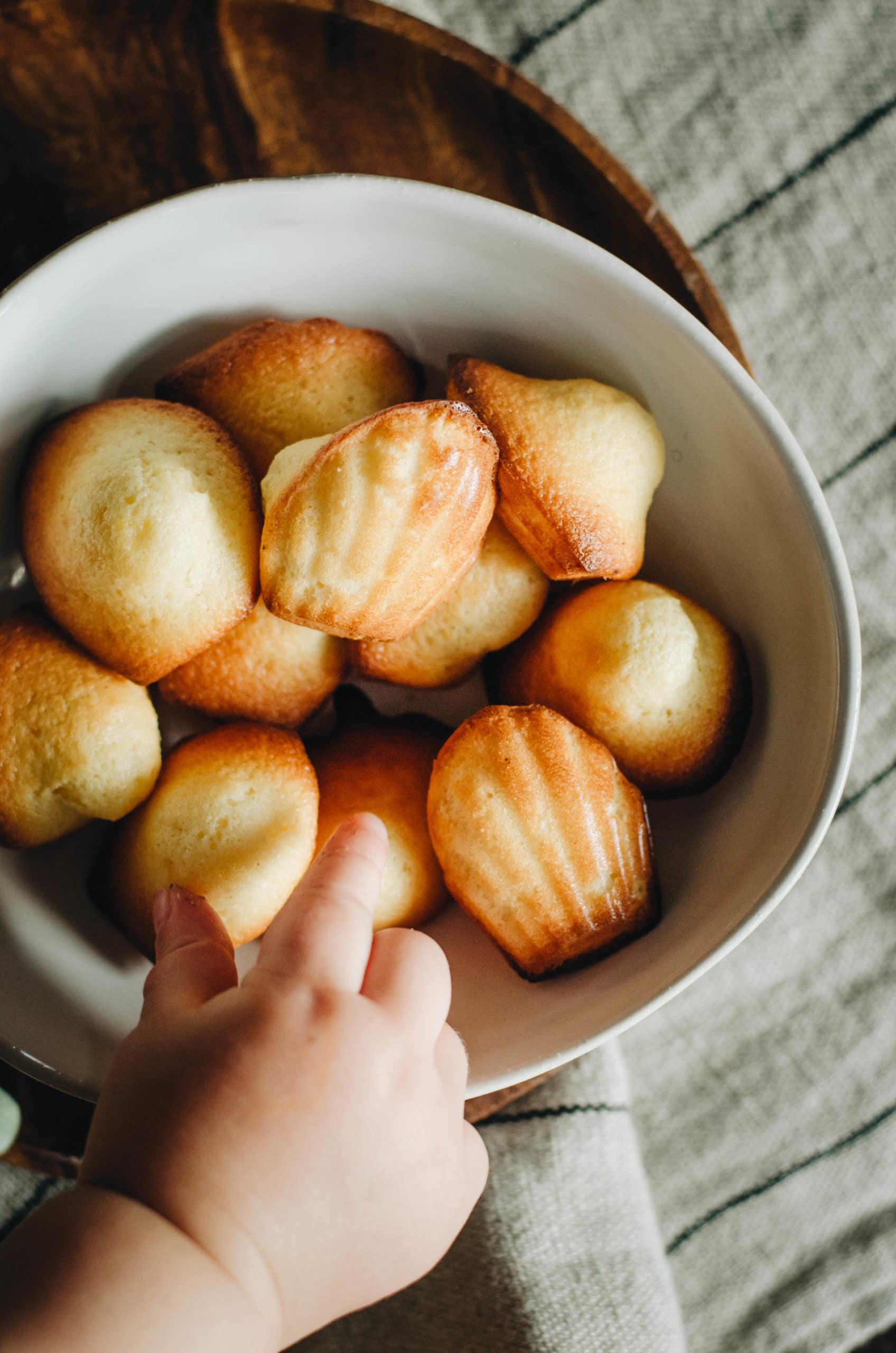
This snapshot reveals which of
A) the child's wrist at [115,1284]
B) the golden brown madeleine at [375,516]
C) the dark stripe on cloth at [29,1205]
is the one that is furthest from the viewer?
the dark stripe on cloth at [29,1205]

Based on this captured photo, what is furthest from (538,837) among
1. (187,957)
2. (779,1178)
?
(779,1178)

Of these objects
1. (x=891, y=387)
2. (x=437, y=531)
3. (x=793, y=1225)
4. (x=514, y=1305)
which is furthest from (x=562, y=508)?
(x=793, y=1225)

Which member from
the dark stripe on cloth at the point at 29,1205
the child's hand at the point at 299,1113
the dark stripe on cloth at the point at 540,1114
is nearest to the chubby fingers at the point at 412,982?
the child's hand at the point at 299,1113

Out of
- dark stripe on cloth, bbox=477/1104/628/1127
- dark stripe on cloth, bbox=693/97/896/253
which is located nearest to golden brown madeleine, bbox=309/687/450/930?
dark stripe on cloth, bbox=477/1104/628/1127

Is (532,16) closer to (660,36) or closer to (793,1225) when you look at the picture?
(660,36)

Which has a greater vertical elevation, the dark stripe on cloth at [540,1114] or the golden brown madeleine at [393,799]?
the golden brown madeleine at [393,799]

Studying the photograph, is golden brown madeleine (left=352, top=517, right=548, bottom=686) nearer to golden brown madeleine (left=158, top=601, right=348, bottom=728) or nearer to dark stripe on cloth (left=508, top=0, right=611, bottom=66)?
golden brown madeleine (left=158, top=601, right=348, bottom=728)

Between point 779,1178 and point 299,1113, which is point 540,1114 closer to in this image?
point 779,1178

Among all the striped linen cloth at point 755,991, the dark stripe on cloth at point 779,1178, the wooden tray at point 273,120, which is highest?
the wooden tray at point 273,120

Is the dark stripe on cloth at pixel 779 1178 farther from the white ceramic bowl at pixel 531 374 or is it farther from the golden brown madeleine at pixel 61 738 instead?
the golden brown madeleine at pixel 61 738
